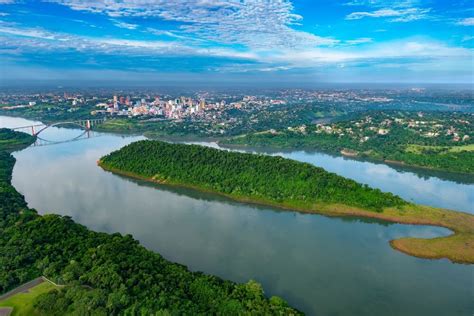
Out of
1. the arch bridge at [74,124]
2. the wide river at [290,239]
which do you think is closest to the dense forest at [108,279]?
the wide river at [290,239]

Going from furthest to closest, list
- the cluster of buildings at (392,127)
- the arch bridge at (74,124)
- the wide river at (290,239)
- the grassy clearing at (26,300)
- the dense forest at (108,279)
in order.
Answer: the arch bridge at (74,124) < the cluster of buildings at (392,127) < the wide river at (290,239) < the grassy clearing at (26,300) < the dense forest at (108,279)

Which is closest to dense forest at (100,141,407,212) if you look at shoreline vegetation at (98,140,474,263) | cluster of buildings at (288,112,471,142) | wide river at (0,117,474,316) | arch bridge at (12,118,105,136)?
shoreline vegetation at (98,140,474,263)

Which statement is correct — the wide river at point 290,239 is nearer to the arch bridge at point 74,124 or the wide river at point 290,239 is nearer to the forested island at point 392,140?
the forested island at point 392,140

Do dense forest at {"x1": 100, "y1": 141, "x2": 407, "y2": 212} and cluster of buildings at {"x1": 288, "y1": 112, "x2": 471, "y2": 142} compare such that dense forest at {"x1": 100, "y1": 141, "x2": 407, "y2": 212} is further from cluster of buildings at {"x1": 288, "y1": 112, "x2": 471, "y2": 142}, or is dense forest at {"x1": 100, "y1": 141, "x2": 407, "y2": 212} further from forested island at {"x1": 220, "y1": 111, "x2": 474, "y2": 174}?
cluster of buildings at {"x1": 288, "y1": 112, "x2": 471, "y2": 142}

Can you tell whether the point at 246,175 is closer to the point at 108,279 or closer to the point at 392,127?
the point at 108,279

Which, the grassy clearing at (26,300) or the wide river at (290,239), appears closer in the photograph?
the grassy clearing at (26,300)

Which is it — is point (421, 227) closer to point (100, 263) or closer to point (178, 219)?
point (178, 219)

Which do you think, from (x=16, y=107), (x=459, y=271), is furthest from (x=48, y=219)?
(x=16, y=107)
